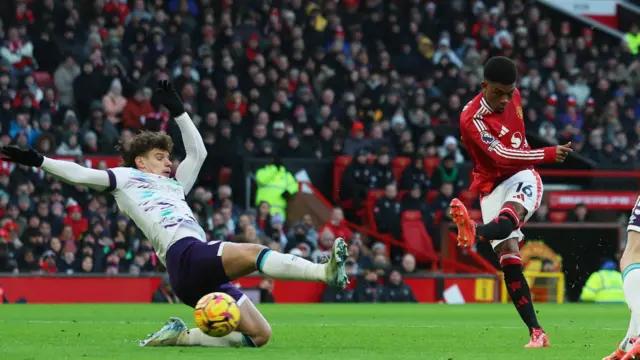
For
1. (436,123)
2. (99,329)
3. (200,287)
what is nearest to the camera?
(200,287)

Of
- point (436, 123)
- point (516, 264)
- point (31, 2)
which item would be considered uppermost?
point (31, 2)

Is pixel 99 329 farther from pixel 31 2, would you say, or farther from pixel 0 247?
pixel 31 2

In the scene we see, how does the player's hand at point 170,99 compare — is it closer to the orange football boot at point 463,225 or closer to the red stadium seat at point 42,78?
the orange football boot at point 463,225

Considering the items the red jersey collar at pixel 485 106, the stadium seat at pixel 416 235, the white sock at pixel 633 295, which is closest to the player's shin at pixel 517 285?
the red jersey collar at pixel 485 106

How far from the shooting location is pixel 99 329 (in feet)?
40.7

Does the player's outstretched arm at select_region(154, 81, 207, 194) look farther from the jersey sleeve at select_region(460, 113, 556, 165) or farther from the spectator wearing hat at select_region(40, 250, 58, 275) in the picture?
the spectator wearing hat at select_region(40, 250, 58, 275)

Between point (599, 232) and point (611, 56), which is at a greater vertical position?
point (611, 56)

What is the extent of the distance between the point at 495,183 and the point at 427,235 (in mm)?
12865

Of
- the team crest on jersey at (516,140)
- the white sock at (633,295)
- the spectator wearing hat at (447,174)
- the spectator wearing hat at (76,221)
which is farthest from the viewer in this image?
the spectator wearing hat at (447,174)

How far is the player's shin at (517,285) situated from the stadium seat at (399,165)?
524 inches

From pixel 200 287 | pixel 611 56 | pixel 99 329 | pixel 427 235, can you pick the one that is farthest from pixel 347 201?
pixel 200 287

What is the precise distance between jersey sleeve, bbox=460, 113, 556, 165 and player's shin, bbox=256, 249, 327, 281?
88.3 inches

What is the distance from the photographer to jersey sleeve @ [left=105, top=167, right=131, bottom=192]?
32.4 feet

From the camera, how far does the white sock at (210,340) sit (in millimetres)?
9820
